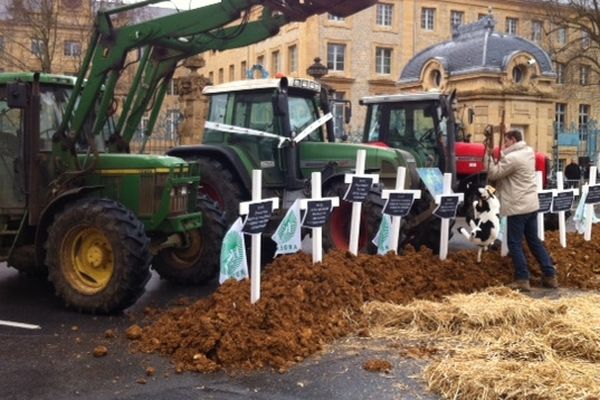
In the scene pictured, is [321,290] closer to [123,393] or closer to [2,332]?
[123,393]

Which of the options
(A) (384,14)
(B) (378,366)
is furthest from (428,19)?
(B) (378,366)

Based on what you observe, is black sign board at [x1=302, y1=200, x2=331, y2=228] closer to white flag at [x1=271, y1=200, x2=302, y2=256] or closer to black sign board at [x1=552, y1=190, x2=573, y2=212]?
white flag at [x1=271, y1=200, x2=302, y2=256]

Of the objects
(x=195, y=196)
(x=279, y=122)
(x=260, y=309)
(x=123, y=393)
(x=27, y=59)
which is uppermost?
(x=27, y=59)

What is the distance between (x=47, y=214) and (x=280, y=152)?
12.8 feet

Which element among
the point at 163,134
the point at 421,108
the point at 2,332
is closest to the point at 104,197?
the point at 2,332

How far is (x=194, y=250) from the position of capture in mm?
9266

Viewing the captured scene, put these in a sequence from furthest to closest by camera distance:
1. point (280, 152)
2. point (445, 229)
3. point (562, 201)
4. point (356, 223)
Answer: point (280, 152) → point (562, 201) → point (445, 229) → point (356, 223)

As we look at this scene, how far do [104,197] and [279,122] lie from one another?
350 centimetres

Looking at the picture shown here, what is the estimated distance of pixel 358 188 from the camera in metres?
8.37

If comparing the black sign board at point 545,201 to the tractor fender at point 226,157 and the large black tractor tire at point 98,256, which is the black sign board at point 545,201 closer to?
the tractor fender at point 226,157

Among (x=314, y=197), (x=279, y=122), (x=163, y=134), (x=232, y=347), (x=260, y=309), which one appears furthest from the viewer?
(x=163, y=134)

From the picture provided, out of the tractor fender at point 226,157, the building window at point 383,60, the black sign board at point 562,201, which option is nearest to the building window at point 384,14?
the building window at point 383,60

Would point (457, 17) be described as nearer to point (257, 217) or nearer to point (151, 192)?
point (151, 192)

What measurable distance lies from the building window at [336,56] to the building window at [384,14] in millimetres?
3366
